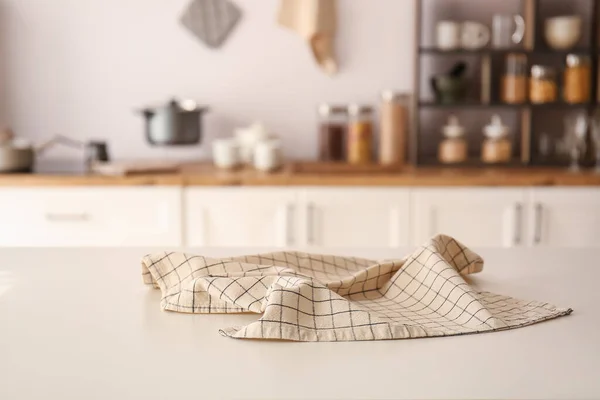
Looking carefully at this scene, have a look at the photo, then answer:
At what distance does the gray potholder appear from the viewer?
3889 millimetres

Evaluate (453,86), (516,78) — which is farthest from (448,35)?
(516,78)

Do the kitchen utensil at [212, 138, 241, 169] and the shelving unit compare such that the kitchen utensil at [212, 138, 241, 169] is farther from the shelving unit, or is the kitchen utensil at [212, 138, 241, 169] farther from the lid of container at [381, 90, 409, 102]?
the shelving unit

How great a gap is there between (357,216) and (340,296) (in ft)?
7.05

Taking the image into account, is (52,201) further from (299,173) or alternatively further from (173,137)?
(299,173)

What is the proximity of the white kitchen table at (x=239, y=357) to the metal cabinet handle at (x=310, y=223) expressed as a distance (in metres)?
1.93

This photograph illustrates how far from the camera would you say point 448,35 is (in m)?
3.61

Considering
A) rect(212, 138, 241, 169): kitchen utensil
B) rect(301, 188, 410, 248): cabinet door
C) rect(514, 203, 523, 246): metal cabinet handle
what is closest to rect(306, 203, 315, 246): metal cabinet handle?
rect(301, 188, 410, 248): cabinet door

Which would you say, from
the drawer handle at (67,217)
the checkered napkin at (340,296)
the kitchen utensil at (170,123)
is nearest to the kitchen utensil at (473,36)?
the kitchen utensil at (170,123)

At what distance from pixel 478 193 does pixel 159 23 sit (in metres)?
1.63

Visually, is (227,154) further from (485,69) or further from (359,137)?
(485,69)

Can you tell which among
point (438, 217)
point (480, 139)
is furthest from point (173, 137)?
point (480, 139)

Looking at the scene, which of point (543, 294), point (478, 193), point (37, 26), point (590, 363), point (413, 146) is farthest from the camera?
point (37, 26)

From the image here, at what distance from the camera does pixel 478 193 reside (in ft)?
10.9

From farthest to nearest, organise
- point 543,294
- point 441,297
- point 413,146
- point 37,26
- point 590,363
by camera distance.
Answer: point 37,26, point 413,146, point 543,294, point 441,297, point 590,363
